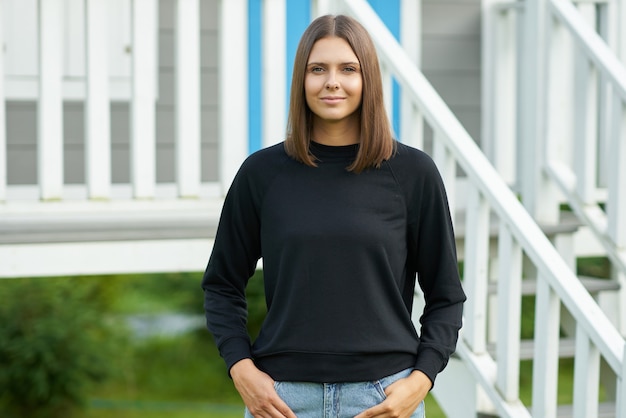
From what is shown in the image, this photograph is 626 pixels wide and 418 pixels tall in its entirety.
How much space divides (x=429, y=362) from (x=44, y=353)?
213 inches

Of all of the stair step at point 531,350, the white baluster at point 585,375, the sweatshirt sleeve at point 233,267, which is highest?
the sweatshirt sleeve at point 233,267

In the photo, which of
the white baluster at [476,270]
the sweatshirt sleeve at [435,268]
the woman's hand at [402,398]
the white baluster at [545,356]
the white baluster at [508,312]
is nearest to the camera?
the woman's hand at [402,398]

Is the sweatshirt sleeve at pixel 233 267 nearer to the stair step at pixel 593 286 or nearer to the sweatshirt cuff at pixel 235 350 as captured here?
the sweatshirt cuff at pixel 235 350

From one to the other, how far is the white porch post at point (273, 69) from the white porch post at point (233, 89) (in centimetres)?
10

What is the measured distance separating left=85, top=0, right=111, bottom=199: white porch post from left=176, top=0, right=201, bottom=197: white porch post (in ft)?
1.05

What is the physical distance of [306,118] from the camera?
2361 mm

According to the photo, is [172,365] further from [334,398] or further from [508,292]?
[334,398]

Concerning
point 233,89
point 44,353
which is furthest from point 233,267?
point 44,353

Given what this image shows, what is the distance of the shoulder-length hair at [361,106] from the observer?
7.48 ft

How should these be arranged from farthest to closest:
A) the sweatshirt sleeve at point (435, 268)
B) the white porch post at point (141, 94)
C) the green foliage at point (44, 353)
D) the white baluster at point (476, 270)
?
the green foliage at point (44, 353) < the white porch post at point (141, 94) < the white baluster at point (476, 270) < the sweatshirt sleeve at point (435, 268)

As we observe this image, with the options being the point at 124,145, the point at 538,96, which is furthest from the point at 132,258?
the point at 538,96

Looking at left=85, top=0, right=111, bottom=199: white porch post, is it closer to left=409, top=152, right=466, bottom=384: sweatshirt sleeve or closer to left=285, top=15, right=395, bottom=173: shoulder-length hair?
left=285, top=15, right=395, bottom=173: shoulder-length hair

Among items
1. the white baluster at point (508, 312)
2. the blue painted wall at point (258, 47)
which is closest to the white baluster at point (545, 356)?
the white baluster at point (508, 312)

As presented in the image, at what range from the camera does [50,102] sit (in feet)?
15.1
